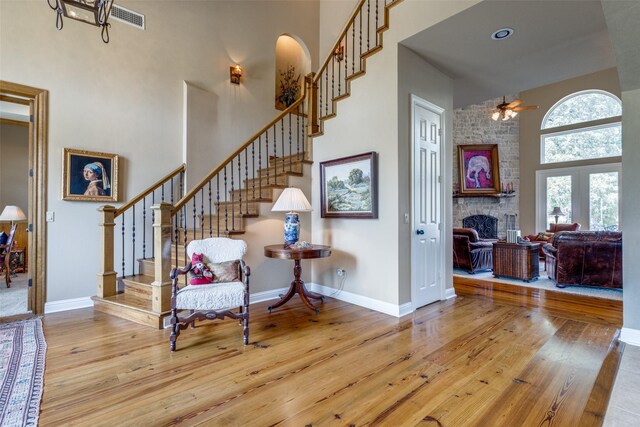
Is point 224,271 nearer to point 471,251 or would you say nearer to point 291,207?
point 291,207

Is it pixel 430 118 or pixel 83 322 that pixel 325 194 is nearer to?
pixel 430 118

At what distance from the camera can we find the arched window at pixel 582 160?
839cm

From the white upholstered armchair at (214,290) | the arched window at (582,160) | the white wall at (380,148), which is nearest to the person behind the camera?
the white upholstered armchair at (214,290)

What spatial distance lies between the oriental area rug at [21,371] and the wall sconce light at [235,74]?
4.04 m

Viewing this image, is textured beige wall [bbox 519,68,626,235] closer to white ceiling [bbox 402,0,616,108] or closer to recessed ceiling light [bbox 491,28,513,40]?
white ceiling [bbox 402,0,616,108]

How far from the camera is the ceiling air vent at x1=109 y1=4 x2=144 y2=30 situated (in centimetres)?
408

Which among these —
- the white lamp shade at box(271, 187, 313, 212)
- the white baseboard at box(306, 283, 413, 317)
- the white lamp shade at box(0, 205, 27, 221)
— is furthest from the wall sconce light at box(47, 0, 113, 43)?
the white lamp shade at box(0, 205, 27, 221)

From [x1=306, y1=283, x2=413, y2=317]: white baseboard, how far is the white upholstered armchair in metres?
1.47

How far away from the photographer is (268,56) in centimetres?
561

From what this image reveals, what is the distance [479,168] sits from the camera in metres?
9.73

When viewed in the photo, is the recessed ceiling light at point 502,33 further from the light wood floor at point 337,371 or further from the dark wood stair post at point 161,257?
the dark wood stair post at point 161,257

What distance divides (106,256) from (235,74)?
3.27 meters

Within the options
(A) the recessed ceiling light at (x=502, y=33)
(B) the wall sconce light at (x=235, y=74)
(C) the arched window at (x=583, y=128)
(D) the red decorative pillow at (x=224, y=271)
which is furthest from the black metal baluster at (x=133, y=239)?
(C) the arched window at (x=583, y=128)

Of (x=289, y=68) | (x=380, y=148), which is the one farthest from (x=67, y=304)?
(x=289, y=68)
